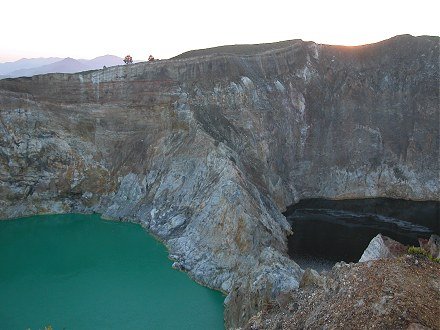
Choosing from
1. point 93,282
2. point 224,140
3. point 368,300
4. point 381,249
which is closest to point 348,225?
point 224,140

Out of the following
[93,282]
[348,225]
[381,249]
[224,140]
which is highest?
[224,140]

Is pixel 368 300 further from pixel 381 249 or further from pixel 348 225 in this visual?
pixel 348 225

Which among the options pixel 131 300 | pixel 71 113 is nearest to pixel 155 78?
pixel 71 113

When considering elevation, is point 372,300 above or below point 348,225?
above

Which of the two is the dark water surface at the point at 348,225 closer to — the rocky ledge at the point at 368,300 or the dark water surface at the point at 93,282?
the dark water surface at the point at 93,282

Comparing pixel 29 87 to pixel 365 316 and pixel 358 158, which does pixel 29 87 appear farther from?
pixel 365 316

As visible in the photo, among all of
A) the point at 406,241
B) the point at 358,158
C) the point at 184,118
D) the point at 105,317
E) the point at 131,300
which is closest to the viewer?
the point at 105,317

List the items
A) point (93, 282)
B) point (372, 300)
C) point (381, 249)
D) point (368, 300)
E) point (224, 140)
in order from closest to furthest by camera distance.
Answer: point (372, 300) < point (368, 300) < point (381, 249) < point (93, 282) < point (224, 140)
